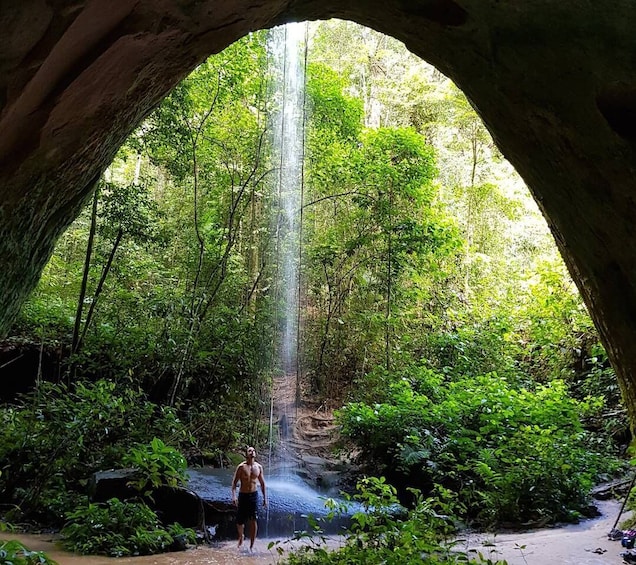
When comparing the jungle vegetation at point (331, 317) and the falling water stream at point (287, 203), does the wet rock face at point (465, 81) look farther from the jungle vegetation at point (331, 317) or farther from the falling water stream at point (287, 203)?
the falling water stream at point (287, 203)

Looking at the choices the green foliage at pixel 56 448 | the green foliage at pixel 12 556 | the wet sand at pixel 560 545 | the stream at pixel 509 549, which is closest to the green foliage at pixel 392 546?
the stream at pixel 509 549

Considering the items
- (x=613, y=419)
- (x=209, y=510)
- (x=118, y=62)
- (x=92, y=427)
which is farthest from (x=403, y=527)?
(x=613, y=419)

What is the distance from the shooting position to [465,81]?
428 cm

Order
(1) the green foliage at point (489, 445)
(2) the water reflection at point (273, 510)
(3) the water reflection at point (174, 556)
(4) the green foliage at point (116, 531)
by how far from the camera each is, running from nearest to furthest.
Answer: (3) the water reflection at point (174, 556)
(4) the green foliage at point (116, 531)
(2) the water reflection at point (273, 510)
(1) the green foliage at point (489, 445)

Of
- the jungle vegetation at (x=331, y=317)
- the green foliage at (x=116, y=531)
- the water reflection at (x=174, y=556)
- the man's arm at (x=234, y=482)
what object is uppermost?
the jungle vegetation at (x=331, y=317)

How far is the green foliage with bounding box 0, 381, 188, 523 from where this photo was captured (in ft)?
24.8

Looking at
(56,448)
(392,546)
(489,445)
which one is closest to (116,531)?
(56,448)

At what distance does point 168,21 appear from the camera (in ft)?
10.0

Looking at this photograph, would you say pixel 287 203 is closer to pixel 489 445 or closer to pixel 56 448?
pixel 489 445

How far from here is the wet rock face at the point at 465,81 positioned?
102 inches

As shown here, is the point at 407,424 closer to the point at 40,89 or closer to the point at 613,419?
the point at 613,419

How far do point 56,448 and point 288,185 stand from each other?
975 cm

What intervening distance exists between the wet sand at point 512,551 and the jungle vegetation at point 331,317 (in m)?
0.37

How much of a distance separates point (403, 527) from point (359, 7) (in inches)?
183
